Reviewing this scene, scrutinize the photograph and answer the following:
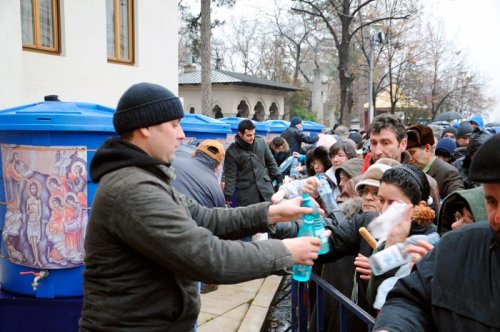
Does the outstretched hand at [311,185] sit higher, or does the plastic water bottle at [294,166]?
the outstretched hand at [311,185]

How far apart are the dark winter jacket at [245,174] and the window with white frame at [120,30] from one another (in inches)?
153

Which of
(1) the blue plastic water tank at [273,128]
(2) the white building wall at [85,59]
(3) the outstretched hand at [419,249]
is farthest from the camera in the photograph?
(1) the blue plastic water tank at [273,128]

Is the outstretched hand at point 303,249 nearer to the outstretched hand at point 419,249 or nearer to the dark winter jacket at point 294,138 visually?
the outstretched hand at point 419,249

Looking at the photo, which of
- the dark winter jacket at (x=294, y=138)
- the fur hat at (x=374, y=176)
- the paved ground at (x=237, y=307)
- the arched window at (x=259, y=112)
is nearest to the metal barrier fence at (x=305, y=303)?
the fur hat at (x=374, y=176)

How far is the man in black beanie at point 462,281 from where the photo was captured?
1.42m

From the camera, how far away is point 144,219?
168 cm

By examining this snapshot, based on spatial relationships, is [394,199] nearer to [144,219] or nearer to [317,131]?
[144,219]

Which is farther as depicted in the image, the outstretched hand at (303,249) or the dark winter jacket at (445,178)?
the dark winter jacket at (445,178)

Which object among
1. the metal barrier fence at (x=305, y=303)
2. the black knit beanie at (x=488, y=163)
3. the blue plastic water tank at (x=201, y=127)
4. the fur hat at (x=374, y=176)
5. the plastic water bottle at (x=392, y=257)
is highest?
the black knit beanie at (x=488, y=163)

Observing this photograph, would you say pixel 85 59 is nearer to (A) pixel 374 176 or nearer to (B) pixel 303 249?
(A) pixel 374 176

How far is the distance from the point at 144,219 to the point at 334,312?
170 cm

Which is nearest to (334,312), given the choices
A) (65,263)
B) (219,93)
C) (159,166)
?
(159,166)

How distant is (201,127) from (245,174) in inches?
47.7

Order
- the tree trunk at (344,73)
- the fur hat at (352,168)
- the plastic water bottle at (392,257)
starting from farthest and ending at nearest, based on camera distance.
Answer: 1. the tree trunk at (344,73)
2. the fur hat at (352,168)
3. the plastic water bottle at (392,257)
